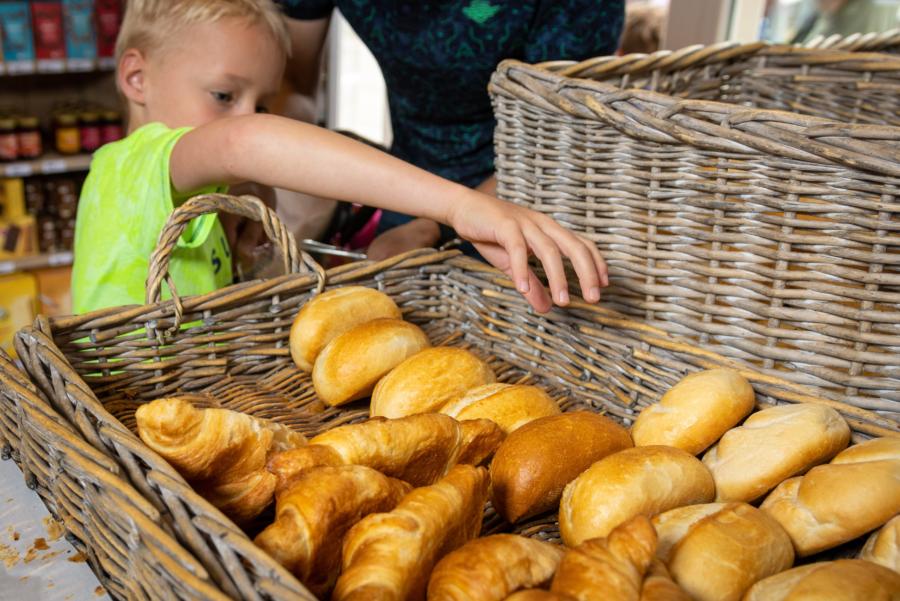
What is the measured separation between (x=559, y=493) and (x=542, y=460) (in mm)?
39

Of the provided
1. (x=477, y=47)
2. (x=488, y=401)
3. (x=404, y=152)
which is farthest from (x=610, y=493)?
(x=404, y=152)

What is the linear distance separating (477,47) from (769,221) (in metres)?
0.94

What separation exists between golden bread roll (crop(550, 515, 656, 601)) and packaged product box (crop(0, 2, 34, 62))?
283 centimetres

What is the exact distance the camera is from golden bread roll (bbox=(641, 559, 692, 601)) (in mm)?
386

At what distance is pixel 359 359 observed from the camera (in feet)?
2.50

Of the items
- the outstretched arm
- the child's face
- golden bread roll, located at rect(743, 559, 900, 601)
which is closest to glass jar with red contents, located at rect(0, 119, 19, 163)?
the child's face

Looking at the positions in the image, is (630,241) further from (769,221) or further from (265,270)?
(265,270)

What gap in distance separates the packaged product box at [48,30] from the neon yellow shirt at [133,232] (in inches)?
67.2

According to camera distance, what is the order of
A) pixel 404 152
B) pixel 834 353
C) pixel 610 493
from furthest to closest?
pixel 404 152 < pixel 834 353 < pixel 610 493

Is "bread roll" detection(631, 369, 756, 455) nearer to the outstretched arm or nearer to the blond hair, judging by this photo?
the outstretched arm

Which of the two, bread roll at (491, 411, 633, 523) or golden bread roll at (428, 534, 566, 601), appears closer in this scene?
golden bread roll at (428, 534, 566, 601)

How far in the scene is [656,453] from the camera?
1.81 feet

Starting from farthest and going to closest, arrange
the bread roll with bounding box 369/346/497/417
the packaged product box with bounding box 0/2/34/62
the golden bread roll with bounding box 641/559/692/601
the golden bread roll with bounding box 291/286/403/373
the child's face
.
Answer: the packaged product box with bounding box 0/2/34/62 < the child's face < the golden bread roll with bounding box 291/286/403/373 < the bread roll with bounding box 369/346/497/417 < the golden bread roll with bounding box 641/559/692/601

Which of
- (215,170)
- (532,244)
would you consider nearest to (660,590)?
(532,244)
